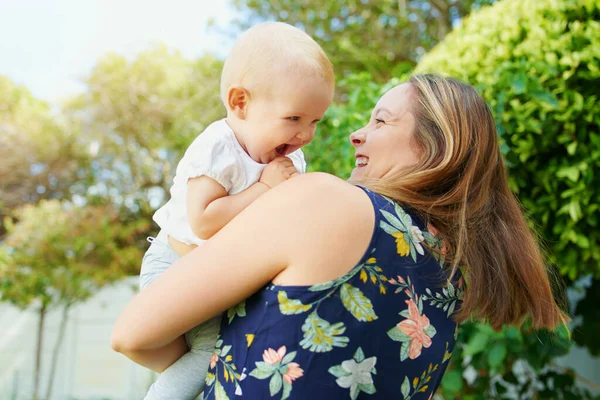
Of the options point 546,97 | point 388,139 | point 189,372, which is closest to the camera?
point 189,372

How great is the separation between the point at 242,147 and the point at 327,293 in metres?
0.51

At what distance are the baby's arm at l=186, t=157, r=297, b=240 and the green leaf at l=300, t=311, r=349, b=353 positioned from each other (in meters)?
0.35

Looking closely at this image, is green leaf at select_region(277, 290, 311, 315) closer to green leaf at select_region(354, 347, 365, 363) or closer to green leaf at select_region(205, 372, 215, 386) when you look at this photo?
green leaf at select_region(354, 347, 365, 363)

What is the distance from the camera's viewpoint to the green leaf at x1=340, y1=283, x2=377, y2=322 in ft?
3.88

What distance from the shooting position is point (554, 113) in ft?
10.3

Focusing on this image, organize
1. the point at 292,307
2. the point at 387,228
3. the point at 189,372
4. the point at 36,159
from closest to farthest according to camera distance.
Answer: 1. the point at 292,307
2. the point at 387,228
3. the point at 189,372
4. the point at 36,159

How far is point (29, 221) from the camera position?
898cm

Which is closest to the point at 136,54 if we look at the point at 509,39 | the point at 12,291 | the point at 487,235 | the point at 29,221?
the point at 29,221

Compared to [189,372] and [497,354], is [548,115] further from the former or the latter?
[189,372]

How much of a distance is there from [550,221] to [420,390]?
237 cm

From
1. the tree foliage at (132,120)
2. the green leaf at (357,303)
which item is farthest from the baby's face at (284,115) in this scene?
the tree foliage at (132,120)

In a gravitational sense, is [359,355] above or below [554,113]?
above

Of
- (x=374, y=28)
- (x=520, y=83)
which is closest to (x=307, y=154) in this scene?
(x=520, y=83)

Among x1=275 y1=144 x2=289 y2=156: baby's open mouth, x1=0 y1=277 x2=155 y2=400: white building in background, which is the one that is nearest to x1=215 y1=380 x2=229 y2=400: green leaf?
x1=275 y1=144 x2=289 y2=156: baby's open mouth
